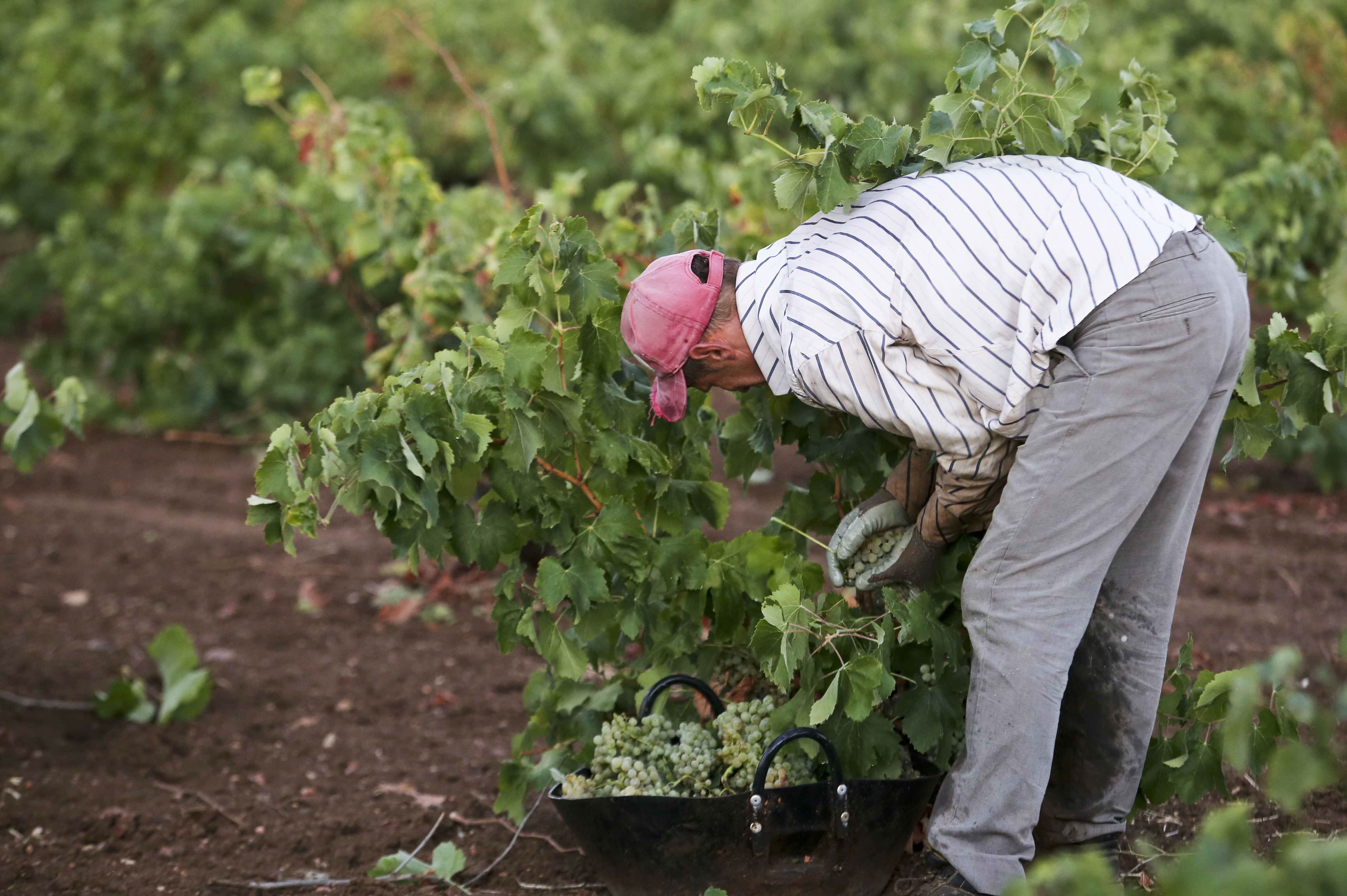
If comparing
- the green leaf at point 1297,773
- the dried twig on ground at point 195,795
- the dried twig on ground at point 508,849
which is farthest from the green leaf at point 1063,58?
the dried twig on ground at point 195,795

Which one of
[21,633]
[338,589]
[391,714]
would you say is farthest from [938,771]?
[21,633]

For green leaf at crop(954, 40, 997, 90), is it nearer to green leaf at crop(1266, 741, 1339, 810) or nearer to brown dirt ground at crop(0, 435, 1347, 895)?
green leaf at crop(1266, 741, 1339, 810)

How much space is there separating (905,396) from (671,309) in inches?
18.0

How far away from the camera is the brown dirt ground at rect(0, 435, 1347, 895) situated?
10.3ft

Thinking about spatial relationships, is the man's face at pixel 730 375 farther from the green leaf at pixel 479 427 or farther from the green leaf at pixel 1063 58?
the green leaf at pixel 1063 58

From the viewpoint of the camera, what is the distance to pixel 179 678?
4008 mm

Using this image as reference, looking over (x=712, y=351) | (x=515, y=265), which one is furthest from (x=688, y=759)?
(x=515, y=265)

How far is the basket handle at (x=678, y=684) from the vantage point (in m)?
2.70

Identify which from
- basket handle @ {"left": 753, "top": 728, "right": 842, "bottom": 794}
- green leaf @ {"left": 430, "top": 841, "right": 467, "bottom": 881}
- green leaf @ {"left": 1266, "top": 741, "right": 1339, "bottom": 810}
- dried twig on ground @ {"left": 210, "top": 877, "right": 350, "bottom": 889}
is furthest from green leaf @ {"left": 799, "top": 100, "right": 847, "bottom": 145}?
dried twig on ground @ {"left": 210, "top": 877, "right": 350, "bottom": 889}

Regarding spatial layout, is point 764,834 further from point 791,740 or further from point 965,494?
point 965,494

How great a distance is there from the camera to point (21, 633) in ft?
15.2

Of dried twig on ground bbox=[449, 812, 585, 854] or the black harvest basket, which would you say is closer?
the black harvest basket

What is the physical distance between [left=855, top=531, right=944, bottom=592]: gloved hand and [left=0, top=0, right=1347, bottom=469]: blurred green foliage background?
130 cm

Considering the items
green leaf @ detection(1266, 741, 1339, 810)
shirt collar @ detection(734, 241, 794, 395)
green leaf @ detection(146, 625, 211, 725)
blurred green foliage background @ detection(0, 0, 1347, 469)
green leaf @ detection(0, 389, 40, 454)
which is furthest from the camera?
blurred green foliage background @ detection(0, 0, 1347, 469)
